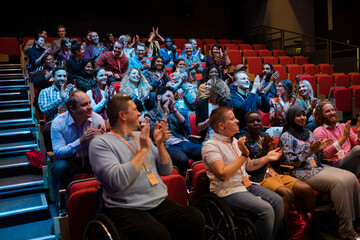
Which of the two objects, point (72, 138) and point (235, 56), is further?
point (235, 56)

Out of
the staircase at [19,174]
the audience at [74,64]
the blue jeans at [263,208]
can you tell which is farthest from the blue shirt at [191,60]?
the blue jeans at [263,208]

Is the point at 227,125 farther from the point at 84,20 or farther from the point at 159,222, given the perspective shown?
the point at 84,20

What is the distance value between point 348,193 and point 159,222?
139 centimetres

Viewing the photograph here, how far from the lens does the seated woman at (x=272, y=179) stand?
6.86 ft

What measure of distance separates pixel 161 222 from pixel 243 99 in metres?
1.83

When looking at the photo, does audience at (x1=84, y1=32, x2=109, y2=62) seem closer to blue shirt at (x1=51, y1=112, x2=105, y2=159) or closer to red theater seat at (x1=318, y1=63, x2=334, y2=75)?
blue shirt at (x1=51, y1=112, x2=105, y2=159)

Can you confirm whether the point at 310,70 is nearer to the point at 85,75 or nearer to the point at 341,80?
the point at 341,80

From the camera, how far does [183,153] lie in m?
2.63

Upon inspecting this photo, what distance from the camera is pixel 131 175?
151cm

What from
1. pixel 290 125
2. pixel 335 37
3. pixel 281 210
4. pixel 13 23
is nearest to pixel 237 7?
pixel 335 37

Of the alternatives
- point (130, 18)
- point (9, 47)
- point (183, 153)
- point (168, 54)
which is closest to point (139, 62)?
point (168, 54)

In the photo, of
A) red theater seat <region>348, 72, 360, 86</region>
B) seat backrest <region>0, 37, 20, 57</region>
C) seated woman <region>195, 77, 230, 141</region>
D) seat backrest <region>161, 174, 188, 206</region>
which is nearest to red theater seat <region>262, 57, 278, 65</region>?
red theater seat <region>348, 72, 360, 86</region>

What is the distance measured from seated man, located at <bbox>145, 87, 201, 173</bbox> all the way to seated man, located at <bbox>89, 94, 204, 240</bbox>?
93 cm

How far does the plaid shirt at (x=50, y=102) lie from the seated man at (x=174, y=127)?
0.84m
